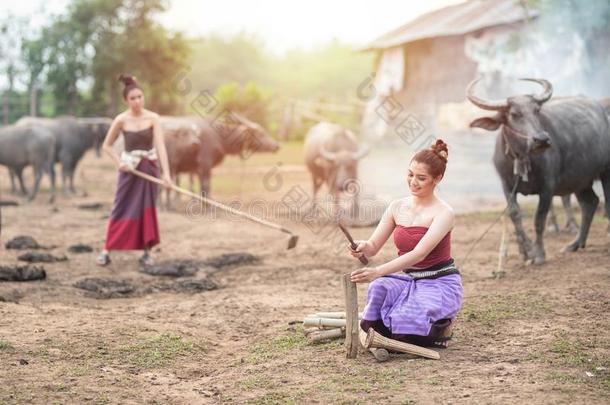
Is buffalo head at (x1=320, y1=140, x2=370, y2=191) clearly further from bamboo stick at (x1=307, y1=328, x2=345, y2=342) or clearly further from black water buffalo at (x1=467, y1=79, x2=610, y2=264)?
bamboo stick at (x1=307, y1=328, x2=345, y2=342)

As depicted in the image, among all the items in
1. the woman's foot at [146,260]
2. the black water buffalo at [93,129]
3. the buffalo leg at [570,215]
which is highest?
the black water buffalo at [93,129]

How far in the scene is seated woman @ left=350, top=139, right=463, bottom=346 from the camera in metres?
4.70

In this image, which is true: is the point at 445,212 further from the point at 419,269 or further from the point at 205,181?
the point at 205,181

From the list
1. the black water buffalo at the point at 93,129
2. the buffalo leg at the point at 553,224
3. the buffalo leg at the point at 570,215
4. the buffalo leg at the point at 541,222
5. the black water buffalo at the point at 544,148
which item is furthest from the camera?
the black water buffalo at the point at 93,129

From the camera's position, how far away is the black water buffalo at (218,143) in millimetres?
14953

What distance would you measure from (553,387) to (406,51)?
2049 cm

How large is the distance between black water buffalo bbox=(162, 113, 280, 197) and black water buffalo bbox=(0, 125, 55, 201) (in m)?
2.61

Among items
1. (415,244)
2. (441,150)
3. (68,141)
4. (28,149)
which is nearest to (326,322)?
(415,244)

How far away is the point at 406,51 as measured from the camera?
23766 mm

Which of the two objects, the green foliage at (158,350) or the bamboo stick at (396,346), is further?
the green foliage at (158,350)

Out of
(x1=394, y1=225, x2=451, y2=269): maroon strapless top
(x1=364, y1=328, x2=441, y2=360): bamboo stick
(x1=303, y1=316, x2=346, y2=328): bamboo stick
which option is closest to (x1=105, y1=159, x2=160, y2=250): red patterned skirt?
(x1=303, y1=316, x2=346, y2=328): bamboo stick

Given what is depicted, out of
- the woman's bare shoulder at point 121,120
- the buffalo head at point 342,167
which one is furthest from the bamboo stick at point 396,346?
the buffalo head at point 342,167

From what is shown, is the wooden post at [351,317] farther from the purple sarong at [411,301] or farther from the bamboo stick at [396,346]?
the purple sarong at [411,301]

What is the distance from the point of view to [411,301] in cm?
484
